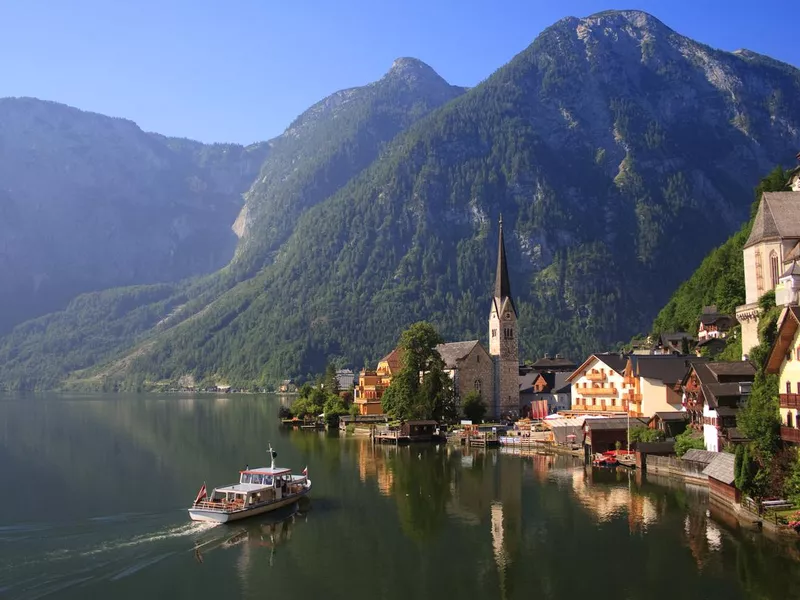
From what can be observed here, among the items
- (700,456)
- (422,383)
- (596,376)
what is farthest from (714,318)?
(700,456)

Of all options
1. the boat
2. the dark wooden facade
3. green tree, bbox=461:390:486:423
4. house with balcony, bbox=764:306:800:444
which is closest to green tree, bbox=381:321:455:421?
green tree, bbox=461:390:486:423

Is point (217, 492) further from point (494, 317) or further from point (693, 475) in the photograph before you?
point (494, 317)

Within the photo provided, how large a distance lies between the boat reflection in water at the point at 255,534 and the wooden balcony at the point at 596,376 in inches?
2232

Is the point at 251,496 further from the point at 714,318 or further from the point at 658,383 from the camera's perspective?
the point at 714,318

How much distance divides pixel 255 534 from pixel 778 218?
50.7 m

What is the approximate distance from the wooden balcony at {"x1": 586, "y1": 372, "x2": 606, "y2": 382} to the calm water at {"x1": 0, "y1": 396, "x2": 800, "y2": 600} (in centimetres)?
2536

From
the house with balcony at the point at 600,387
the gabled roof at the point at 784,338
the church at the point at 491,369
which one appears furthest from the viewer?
the church at the point at 491,369

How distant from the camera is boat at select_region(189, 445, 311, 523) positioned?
51500 mm

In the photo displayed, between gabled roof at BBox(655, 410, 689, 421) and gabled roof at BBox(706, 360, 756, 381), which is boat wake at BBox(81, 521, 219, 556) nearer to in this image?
gabled roof at BBox(706, 360, 756, 381)

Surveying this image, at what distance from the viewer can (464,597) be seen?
37.4 m

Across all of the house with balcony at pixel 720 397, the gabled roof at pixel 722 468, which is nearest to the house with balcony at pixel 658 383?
the house with balcony at pixel 720 397

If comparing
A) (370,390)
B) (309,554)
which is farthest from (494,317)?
(309,554)

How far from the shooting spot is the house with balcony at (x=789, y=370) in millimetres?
47000

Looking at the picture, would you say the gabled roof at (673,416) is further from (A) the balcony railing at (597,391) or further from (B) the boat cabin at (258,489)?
(B) the boat cabin at (258,489)
